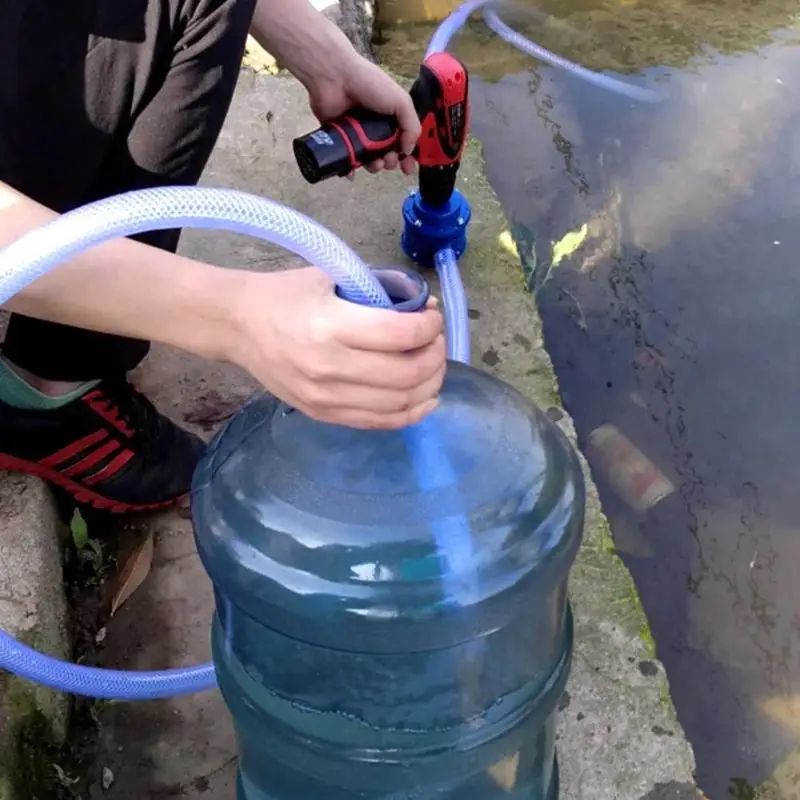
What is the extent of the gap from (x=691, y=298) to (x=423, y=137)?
0.83m

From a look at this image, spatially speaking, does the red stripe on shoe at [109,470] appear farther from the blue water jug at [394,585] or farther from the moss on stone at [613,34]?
the moss on stone at [613,34]

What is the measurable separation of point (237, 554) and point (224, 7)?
0.72 meters

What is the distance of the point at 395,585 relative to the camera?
2.95ft

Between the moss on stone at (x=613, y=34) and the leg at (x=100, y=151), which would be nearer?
the leg at (x=100, y=151)

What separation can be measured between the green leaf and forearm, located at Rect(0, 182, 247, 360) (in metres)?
0.61

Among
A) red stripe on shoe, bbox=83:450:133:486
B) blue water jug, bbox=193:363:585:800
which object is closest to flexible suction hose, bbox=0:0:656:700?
blue water jug, bbox=193:363:585:800

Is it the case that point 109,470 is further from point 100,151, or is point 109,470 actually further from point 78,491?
point 100,151

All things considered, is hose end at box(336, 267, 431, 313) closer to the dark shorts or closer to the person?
the person

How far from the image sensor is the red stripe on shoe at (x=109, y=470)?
1.47 m

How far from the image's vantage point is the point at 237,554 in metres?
0.95

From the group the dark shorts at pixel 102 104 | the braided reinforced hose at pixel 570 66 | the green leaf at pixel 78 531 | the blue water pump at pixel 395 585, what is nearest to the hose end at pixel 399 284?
the blue water pump at pixel 395 585

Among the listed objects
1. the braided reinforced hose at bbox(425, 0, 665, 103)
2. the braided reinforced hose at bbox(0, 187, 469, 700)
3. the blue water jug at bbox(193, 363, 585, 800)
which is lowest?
the braided reinforced hose at bbox(425, 0, 665, 103)

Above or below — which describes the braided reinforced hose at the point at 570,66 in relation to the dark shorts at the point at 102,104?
below

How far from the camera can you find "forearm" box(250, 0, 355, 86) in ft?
4.90
